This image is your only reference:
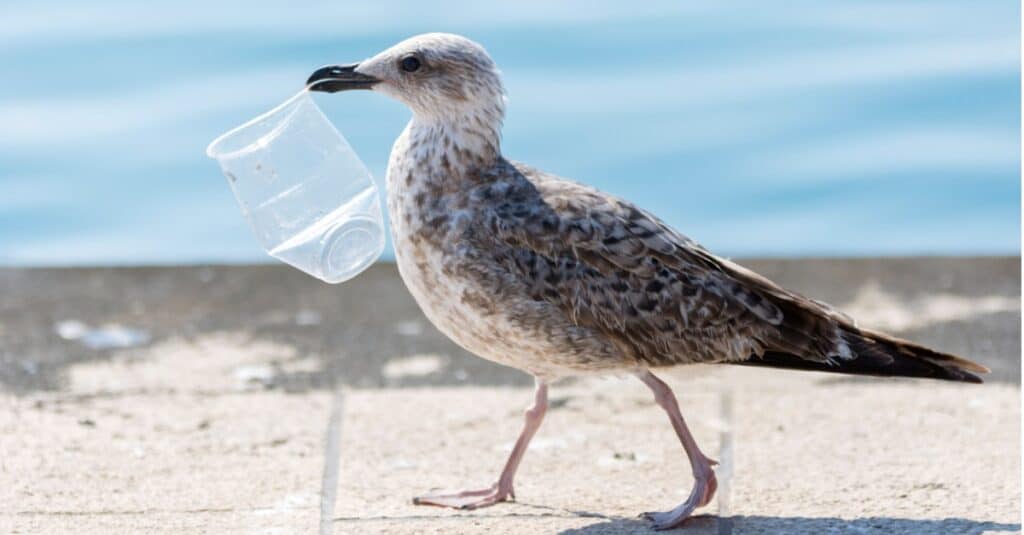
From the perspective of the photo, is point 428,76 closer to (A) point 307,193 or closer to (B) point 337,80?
(B) point 337,80

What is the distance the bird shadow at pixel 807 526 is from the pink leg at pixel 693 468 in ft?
0.14

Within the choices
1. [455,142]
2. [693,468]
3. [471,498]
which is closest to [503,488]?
[471,498]

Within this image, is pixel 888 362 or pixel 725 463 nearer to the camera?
pixel 888 362

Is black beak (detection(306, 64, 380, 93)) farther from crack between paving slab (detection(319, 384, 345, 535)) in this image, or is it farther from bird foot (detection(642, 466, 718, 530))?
bird foot (detection(642, 466, 718, 530))

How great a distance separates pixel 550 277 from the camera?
17.0 ft

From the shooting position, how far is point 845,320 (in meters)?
5.43

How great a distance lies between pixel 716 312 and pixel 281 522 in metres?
1.55

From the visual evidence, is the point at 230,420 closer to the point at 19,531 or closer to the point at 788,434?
the point at 19,531

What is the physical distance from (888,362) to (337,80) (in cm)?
202

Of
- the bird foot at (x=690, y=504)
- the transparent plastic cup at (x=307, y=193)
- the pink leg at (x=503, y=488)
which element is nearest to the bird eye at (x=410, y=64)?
the transparent plastic cup at (x=307, y=193)

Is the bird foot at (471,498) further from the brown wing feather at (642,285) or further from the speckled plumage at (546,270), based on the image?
the brown wing feather at (642,285)

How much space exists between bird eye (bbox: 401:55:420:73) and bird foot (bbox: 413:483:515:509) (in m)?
1.41

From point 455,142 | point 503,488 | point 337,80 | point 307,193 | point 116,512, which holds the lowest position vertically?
point 116,512

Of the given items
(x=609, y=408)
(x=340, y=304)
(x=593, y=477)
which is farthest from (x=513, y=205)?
A: (x=340, y=304)
